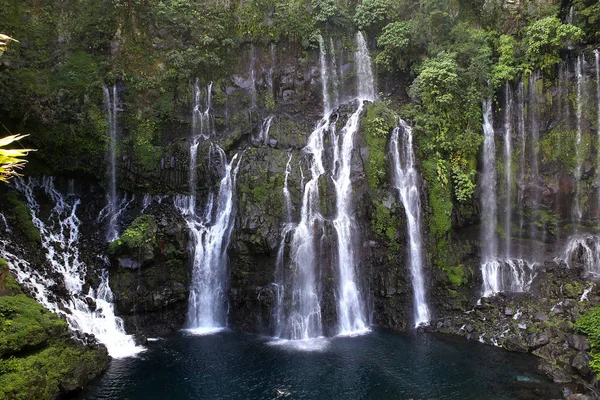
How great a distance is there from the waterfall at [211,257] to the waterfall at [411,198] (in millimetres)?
7962

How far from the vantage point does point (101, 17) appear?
22281mm

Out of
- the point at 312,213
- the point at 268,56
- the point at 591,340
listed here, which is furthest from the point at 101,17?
the point at 591,340

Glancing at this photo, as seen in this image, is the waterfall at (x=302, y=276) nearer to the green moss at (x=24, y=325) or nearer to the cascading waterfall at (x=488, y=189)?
the green moss at (x=24, y=325)

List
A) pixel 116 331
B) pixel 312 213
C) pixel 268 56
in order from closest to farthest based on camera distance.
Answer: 1. pixel 116 331
2. pixel 312 213
3. pixel 268 56

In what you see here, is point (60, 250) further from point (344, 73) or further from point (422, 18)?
point (422, 18)

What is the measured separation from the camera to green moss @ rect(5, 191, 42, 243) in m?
17.8

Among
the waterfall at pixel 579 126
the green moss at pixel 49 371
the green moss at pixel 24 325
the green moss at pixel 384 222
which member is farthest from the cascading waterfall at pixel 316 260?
the waterfall at pixel 579 126

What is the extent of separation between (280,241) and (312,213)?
78.4 inches

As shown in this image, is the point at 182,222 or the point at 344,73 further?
the point at 344,73

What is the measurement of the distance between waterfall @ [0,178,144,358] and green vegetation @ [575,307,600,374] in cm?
1614

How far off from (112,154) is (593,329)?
2171 cm

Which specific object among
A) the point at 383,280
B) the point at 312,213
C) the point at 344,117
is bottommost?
the point at 383,280

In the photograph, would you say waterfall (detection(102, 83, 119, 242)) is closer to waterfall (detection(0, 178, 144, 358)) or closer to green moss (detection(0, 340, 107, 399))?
waterfall (detection(0, 178, 144, 358))

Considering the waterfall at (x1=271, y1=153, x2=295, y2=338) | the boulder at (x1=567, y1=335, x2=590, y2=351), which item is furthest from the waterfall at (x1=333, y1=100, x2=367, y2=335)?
the boulder at (x1=567, y1=335, x2=590, y2=351)
